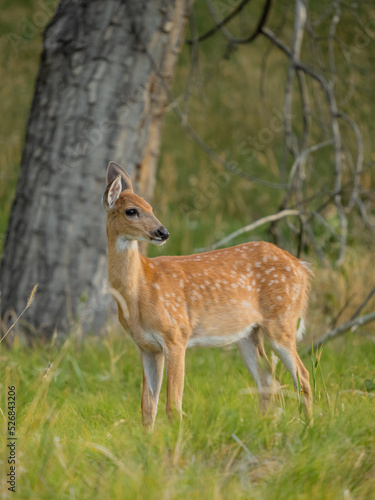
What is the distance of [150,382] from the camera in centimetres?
414

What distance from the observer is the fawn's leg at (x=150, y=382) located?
4051mm

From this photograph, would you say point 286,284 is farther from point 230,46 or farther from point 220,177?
point 220,177

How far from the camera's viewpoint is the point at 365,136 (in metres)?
10.4

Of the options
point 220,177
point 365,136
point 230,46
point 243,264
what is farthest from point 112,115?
point 365,136

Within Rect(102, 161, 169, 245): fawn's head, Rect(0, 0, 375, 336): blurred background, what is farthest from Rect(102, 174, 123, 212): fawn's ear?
Rect(0, 0, 375, 336): blurred background

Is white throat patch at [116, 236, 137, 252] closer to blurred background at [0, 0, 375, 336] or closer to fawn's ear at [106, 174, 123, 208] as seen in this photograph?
fawn's ear at [106, 174, 123, 208]

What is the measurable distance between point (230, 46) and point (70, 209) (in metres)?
2.14

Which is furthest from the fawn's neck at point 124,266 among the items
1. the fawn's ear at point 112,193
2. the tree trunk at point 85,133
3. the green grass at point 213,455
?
the tree trunk at point 85,133

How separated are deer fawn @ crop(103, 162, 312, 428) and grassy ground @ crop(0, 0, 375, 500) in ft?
0.63

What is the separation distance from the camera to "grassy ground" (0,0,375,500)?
2924 millimetres

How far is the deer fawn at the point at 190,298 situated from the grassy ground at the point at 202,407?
191 mm

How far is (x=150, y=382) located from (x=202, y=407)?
78cm

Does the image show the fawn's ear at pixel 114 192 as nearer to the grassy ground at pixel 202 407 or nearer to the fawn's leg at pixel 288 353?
the grassy ground at pixel 202 407

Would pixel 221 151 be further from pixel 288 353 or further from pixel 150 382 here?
pixel 150 382
